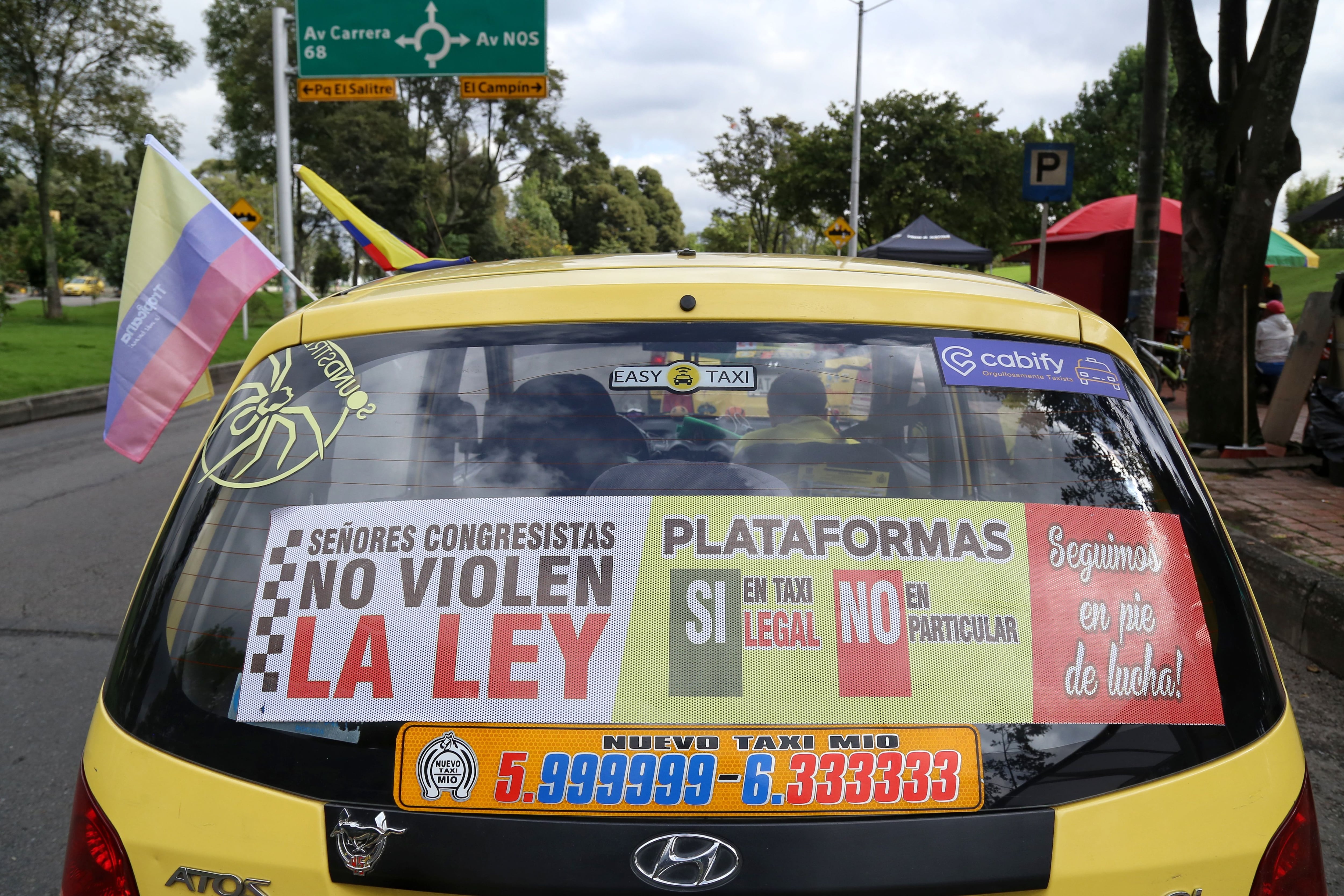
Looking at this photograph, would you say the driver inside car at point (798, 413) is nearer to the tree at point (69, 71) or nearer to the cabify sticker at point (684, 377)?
the cabify sticker at point (684, 377)

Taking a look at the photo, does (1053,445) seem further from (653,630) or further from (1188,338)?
(1188,338)

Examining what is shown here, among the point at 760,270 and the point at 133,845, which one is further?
the point at 760,270

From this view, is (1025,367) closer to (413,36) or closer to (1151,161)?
(1151,161)

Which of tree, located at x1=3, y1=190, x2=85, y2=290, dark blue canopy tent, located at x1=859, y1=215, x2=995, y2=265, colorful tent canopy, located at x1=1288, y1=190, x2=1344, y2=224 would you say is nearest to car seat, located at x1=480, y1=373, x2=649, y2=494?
colorful tent canopy, located at x1=1288, y1=190, x2=1344, y2=224

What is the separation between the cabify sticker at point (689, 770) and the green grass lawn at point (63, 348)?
9.15 meters

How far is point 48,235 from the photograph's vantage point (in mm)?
26234

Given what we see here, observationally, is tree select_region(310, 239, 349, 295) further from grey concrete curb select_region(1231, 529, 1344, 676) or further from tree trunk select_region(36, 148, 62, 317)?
grey concrete curb select_region(1231, 529, 1344, 676)

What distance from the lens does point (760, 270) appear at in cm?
183

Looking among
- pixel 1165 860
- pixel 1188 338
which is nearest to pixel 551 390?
pixel 1165 860

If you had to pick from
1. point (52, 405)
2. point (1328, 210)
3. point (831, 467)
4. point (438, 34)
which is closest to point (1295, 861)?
point (831, 467)

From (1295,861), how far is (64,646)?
495 centimetres

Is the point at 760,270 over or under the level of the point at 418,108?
under

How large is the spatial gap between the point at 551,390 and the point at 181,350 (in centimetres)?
242

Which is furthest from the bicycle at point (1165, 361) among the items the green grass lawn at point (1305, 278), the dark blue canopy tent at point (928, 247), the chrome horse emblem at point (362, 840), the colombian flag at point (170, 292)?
the green grass lawn at point (1305, 278)
